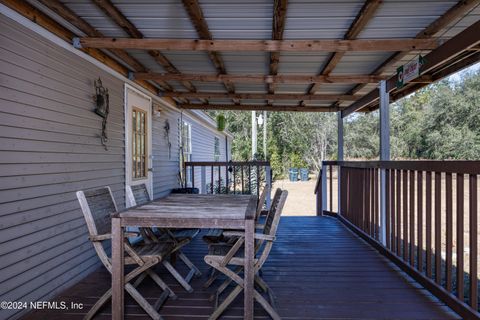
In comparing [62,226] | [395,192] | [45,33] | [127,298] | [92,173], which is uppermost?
[45,33]

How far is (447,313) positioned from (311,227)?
305 centimetres

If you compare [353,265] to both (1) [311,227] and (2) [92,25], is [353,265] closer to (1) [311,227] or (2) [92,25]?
(1) [311,227]

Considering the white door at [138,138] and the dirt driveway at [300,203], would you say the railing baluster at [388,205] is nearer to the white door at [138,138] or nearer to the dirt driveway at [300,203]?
the white door at [138,138]

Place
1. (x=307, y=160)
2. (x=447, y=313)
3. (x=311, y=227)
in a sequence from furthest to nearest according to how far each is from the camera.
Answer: (x=307, y=160), (x=311, y=227), (x=447, y=313)

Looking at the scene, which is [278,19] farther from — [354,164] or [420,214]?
[354,164]

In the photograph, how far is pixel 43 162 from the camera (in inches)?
107

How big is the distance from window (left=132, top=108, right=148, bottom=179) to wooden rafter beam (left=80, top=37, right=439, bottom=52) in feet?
5.37

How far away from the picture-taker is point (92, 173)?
3.51 meters

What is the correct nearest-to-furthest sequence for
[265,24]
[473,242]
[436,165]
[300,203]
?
[473,242] < [436,165] < [265,24] < [300,203]

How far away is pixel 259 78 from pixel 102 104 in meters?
2.03

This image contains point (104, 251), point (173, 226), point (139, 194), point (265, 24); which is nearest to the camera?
point (173, 226)

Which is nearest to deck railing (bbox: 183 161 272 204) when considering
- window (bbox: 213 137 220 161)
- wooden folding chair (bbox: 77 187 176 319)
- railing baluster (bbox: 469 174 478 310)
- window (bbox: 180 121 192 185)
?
window (bbox: 180 121 192 185)

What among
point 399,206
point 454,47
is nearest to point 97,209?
point 399,206

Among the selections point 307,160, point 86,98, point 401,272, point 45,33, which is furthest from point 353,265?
point 307,160
